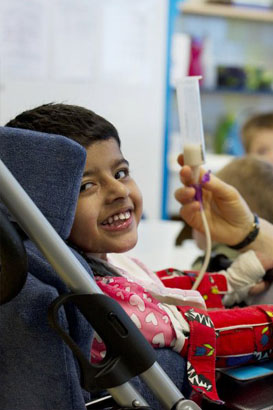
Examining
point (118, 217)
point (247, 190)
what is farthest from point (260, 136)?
point (118, 217)

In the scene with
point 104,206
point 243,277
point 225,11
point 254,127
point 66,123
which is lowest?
point 243,277

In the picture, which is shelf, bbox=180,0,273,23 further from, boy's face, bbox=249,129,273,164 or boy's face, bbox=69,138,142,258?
boy's face, bbox=69,138,142,258

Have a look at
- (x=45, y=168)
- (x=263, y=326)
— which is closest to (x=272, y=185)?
(x=263, y=326)

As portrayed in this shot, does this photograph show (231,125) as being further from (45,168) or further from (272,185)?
(45,168)

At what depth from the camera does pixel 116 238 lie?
3.17ft

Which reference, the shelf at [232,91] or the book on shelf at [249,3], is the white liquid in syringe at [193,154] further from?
the book on shelf at [249,3]

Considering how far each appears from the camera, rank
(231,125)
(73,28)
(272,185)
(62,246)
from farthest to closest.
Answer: (231,125) → (73,28) → (272,185) → (62,246)

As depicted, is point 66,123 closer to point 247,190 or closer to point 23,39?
point 247,190

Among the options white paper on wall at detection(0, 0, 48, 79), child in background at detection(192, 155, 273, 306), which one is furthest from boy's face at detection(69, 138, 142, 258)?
white paper on wall at detection(0, 0, 48, 79)

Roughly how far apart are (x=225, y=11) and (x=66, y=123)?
3.44 metres

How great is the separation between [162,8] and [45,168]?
3.08 m

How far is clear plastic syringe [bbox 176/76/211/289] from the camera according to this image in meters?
1.11

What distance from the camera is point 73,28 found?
346 cm

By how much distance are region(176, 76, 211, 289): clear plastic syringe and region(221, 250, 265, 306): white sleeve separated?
0.24 feet
